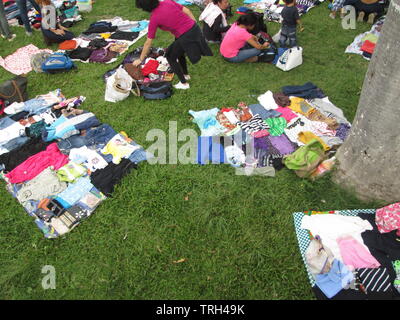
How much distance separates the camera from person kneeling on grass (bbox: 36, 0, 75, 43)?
7934mm

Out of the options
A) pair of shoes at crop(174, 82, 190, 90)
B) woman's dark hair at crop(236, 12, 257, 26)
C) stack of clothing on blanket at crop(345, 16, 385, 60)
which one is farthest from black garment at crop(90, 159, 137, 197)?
stack of clothing on blanket at crop(345, 16, 385, 60)

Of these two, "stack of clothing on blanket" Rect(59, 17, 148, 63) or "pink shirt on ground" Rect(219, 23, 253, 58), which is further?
"stack of clothing on blanket" Rect(59, 17, 148, 63)

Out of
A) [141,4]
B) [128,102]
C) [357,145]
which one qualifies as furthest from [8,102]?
[357,145]

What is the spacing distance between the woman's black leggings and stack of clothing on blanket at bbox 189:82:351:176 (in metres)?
1.03

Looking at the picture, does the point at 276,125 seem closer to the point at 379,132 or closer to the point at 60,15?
the point at 379,132

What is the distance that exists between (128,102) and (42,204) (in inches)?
106

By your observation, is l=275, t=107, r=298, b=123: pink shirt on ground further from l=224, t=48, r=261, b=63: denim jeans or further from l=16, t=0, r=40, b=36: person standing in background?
l=16, t=0, r=40, b=36: person standing in background

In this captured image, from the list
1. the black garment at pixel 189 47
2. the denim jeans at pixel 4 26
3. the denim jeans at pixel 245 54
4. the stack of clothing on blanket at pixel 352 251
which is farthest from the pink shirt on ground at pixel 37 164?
the denim jeans at pixel 4 26

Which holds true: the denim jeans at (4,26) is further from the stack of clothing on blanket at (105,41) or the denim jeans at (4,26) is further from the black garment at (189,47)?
the black garment at (189,47)

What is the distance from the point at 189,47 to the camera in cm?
582

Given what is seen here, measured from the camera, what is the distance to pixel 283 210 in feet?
14.1

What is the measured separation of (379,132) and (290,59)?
3476mm

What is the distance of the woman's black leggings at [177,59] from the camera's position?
5902 millimetres

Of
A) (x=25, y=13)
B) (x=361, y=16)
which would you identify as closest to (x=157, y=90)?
(x=25, y=13)
